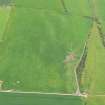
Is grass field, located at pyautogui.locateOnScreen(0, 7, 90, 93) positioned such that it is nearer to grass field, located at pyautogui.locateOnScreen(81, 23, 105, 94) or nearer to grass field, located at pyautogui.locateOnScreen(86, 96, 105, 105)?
grass field, located at pyautogui.locateOnScreen(81, 23, 105, 94)

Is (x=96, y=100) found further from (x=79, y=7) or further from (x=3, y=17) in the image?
(x=3, y=17)

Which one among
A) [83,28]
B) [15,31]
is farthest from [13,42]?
[83,28]

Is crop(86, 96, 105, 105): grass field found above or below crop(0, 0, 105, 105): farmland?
below

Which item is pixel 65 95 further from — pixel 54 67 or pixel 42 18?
pixel 42 18

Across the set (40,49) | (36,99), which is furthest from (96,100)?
(40,49)

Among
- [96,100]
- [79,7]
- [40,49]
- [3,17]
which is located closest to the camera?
[96,100]

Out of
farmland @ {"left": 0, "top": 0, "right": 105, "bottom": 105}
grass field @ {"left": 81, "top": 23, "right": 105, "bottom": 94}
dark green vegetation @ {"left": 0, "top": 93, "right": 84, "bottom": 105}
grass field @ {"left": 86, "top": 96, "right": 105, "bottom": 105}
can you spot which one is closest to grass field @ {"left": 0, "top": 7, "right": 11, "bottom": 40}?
farmland @ {"left": 0, "top": 0, "right": 105, "bottom": 105}

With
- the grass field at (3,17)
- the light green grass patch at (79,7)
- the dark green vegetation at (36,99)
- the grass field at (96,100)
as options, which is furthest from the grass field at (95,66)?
the grass field at (3,17)

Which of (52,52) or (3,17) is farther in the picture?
(3,17)

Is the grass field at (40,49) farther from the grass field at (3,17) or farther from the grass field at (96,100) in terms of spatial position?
the grass field at (96,100)
